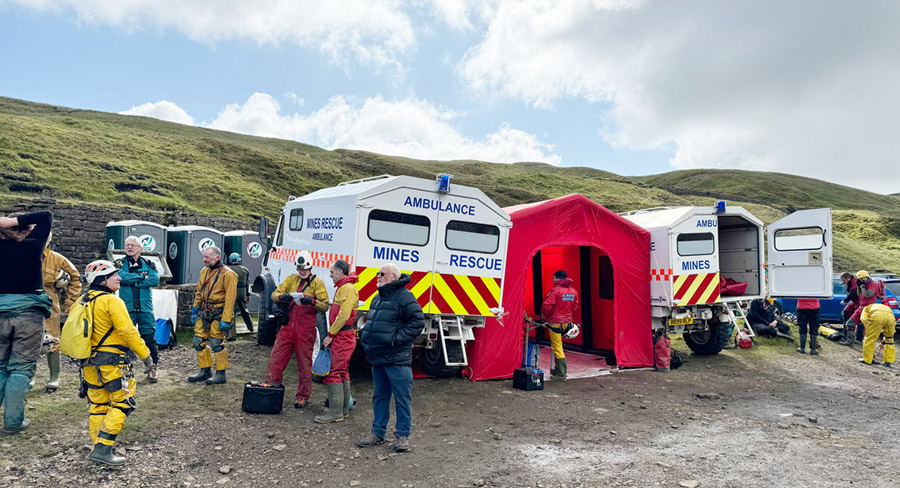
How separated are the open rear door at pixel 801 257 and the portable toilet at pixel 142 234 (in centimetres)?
1453

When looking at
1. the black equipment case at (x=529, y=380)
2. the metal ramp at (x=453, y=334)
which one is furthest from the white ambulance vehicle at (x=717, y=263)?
the metal ramp at (x=453, y=334)

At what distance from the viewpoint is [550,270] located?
11938mm

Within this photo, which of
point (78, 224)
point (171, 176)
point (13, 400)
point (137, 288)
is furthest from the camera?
point (171, 176)

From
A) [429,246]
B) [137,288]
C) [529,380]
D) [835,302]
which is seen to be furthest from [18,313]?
[835,302]

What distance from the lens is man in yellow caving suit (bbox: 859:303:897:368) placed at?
9852mm

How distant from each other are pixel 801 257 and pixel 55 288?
42.9 feet

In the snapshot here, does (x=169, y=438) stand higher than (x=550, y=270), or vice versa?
(x=550, y=270)

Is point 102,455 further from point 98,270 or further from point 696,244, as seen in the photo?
point 696,244

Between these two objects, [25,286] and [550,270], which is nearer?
[25,286]

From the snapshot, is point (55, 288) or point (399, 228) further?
point (399, 228)

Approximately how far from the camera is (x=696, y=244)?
34.7 ft

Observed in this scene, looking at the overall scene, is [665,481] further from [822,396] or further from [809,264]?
[809,264]

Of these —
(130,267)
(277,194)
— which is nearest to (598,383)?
(130,267)

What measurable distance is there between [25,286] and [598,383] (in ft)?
24.3
